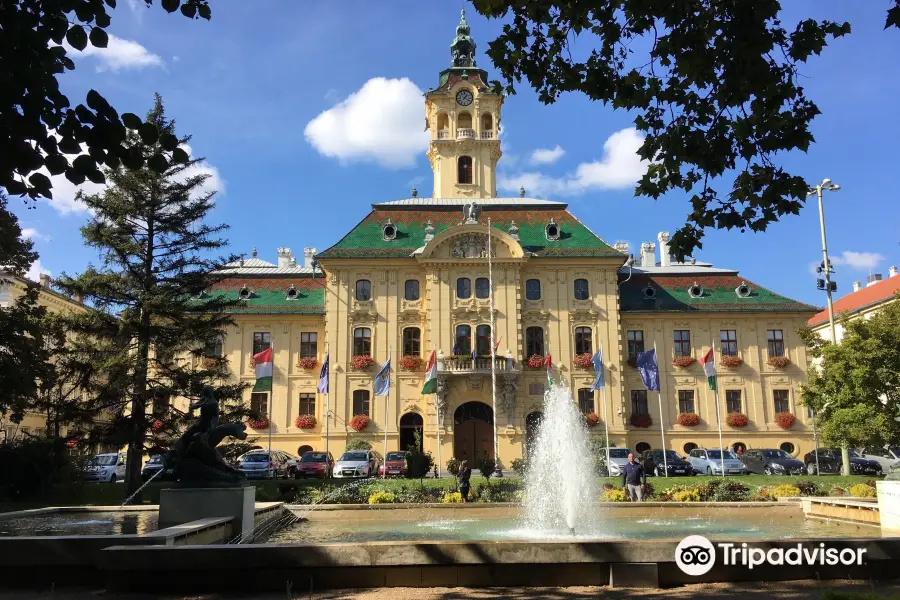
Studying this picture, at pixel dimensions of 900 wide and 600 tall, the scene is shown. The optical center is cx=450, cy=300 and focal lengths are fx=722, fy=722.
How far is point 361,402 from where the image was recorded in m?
44.7

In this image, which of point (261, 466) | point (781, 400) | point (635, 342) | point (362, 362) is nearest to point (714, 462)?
point (635, 342)

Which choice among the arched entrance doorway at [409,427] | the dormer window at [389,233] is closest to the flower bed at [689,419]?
the arched entrance doorway at [409,427]

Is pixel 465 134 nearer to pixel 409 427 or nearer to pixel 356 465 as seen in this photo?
pixel 409 427

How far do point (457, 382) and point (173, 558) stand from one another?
1400 inches

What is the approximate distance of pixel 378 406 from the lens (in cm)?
4434

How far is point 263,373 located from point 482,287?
17.3 metres

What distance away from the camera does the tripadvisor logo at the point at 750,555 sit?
8.56 m

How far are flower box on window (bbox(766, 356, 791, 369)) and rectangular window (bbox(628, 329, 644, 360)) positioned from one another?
831cm

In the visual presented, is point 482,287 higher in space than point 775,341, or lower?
higher

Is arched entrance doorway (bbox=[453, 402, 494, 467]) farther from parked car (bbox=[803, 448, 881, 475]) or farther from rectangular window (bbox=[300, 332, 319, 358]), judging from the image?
parked car (bbox=[803, 448, 881, 475])

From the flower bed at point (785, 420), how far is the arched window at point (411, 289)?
24315 millimetres

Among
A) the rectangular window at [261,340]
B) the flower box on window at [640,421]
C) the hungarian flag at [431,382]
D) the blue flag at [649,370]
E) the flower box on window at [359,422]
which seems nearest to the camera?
the blue flag at [649,370]

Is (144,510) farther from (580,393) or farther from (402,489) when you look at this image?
(580,393)

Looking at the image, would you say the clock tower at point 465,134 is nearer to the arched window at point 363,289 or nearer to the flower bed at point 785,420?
the arched window at point 363,289
